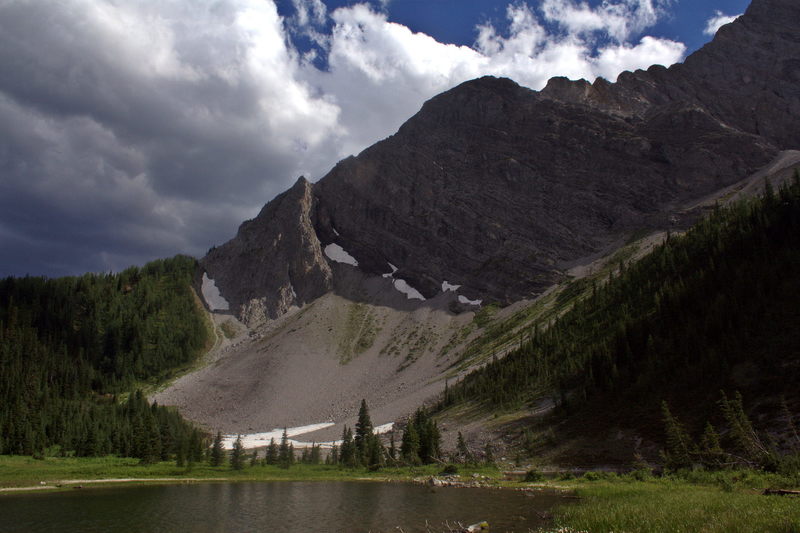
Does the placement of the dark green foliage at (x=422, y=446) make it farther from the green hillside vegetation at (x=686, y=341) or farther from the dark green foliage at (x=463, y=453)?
the green hillside vegetation at (x=686, y=341)

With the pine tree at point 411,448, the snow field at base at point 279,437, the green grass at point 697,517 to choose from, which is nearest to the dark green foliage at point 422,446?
the pine tree at point 411,448

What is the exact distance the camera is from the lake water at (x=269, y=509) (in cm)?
3134

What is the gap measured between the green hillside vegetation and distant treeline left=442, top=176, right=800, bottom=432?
19cm

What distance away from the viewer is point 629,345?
77.6 metres

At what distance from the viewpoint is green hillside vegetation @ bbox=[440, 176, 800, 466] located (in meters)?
57.7

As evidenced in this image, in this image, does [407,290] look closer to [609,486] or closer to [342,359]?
[342,359]

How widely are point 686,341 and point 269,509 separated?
58545 millimetres

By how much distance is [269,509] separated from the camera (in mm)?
40219

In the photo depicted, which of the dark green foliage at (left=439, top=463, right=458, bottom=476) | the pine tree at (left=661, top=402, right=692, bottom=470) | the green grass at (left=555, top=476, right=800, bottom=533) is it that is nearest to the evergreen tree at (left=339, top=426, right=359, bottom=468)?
the dark green foliage at (left=439, top=463, right=458, bottom=476)

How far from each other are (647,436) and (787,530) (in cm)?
4872

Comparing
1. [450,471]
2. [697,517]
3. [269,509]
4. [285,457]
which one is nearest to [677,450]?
[450,471]

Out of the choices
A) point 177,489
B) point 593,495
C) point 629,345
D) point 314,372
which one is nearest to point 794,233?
point 629,345

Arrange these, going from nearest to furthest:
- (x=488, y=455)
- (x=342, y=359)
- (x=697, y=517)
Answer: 1. (x=697, y=517)
2. (x=488, y=455)
3. (x=342, y=359)

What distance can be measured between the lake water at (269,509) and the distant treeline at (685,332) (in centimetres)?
3210
